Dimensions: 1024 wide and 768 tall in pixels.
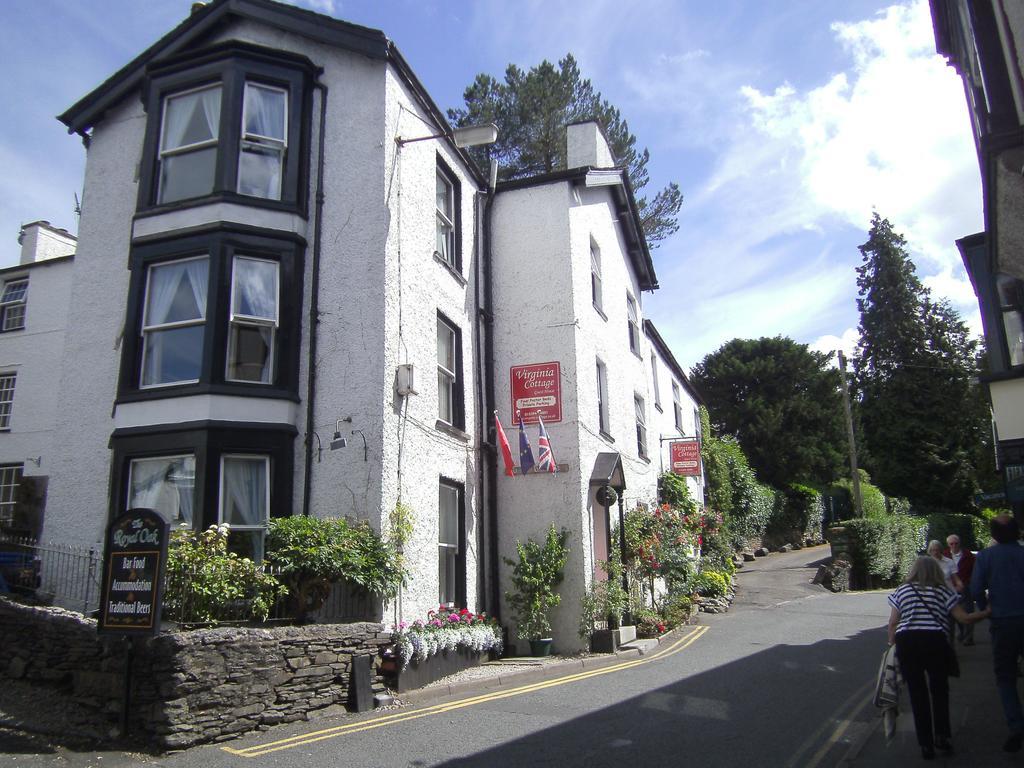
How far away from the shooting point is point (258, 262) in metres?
12.3

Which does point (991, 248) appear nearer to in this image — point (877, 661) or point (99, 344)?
point (877, 661)

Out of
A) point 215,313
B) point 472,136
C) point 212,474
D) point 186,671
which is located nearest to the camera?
point 186,671

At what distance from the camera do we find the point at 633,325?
22.4 m

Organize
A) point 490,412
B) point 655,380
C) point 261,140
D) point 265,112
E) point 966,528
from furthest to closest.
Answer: point 966,528 < point 655,380 < point 490,412 < point 265,112 < point 261,140

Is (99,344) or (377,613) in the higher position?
(99,344)

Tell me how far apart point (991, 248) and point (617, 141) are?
91.0 ft

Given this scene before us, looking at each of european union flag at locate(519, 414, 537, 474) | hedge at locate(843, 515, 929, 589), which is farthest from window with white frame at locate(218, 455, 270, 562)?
hedge at locate(843, 515, 929, 589)

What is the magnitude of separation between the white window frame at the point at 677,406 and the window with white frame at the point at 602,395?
11112 millimetres

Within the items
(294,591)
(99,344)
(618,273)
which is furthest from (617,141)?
(294,591)

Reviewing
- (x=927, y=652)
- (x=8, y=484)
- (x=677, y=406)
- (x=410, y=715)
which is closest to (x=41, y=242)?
(x=8, y=484)

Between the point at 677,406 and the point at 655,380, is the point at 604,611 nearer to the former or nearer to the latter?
the point at 655,380

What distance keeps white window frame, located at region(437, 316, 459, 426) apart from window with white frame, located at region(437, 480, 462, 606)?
126 cm

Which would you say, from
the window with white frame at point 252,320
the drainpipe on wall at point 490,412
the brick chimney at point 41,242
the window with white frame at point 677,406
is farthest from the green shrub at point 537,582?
the brick chimney at point 41,242

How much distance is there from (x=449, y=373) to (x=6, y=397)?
1372cm
